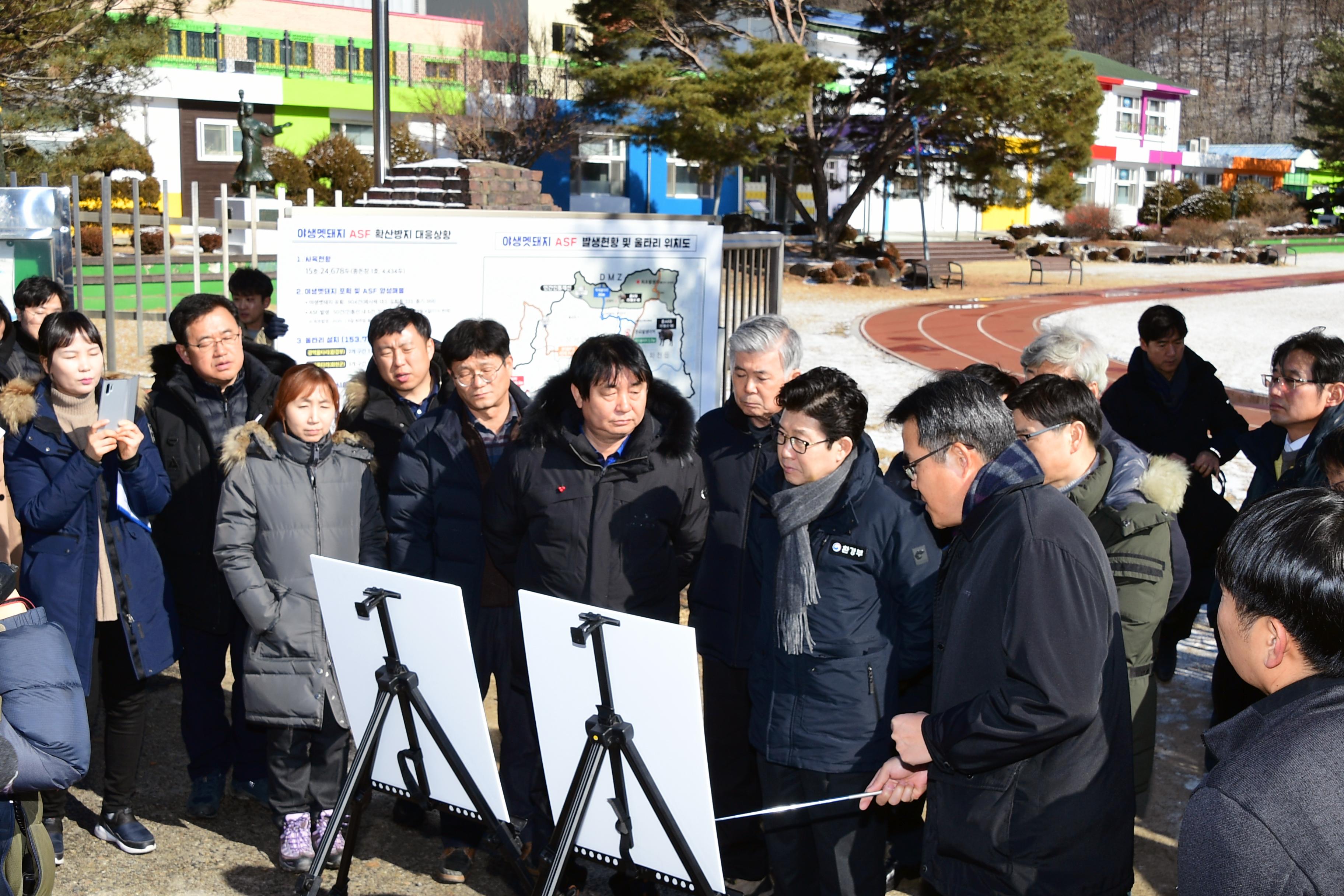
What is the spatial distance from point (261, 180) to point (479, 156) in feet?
41.1

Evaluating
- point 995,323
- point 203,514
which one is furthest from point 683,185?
point 203,514

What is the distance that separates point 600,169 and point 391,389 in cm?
4356

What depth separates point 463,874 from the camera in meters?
4.04

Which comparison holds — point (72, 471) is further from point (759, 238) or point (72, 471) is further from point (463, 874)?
point (759, 238)

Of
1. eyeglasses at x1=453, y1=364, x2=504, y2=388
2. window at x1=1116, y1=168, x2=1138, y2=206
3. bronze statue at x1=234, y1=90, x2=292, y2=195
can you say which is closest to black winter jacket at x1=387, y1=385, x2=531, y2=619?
eyeglasses at x1=453, y1=364, x2=504, y2=388

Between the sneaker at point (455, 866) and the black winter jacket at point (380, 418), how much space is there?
1325mm

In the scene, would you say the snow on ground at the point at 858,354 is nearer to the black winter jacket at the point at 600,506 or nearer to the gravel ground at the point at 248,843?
the gravel ground at the point at 248,843

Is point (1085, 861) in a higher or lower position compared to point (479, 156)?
lower

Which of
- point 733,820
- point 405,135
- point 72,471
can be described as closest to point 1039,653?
point 733,820

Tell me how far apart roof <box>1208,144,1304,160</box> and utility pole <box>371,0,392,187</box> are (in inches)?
3074

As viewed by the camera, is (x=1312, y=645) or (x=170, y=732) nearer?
(x=1312, y=645)

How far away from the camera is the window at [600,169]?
46031mm

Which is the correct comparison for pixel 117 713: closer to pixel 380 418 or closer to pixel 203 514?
pixel 203 514

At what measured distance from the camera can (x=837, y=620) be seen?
3.05 m
